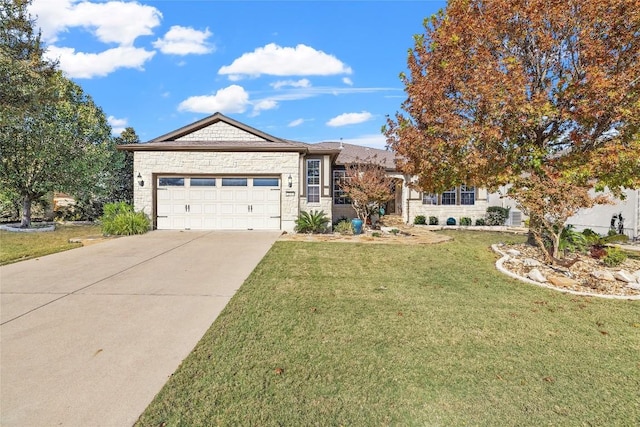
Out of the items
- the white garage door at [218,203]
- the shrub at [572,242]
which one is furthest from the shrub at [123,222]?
the shrub at [572,242]

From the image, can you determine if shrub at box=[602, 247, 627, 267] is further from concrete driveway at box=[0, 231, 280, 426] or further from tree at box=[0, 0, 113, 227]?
tree at box=[0, 0, 113, 227]

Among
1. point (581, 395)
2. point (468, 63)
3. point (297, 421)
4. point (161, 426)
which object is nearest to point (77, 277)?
point (161, 426)

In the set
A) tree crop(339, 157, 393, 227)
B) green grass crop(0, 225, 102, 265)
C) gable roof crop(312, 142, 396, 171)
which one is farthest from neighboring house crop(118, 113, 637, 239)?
gable roof crop(312, 142, 396, 171)

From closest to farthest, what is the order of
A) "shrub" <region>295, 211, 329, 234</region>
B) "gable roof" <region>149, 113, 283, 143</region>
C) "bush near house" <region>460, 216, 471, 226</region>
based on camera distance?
"shrub" <region>295, 211, 329, 234</region> < "gable roof" <region>149, 113, 283, 143</region> < "bush near house" <region>460, 216, 471, 226</region>

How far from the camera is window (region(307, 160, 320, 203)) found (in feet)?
49.6

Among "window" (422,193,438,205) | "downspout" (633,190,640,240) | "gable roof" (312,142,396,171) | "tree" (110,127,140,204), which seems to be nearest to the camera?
"downspout" (633,190,640,240)

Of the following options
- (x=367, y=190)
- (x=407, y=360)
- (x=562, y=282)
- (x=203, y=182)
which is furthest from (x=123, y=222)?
(x=562, y=282)

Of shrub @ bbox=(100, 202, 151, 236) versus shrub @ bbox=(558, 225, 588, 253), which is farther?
shrub @ bbox=(100, 202, 151, 236)

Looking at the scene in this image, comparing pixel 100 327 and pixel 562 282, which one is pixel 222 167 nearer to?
pixel 100 327

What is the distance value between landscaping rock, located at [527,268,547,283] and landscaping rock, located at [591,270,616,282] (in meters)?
1.15

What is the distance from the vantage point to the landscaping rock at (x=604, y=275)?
6.86m

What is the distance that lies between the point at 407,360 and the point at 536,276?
4.97m

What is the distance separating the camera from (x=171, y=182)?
1440 cm

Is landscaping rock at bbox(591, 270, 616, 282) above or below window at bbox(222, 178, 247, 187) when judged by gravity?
below
